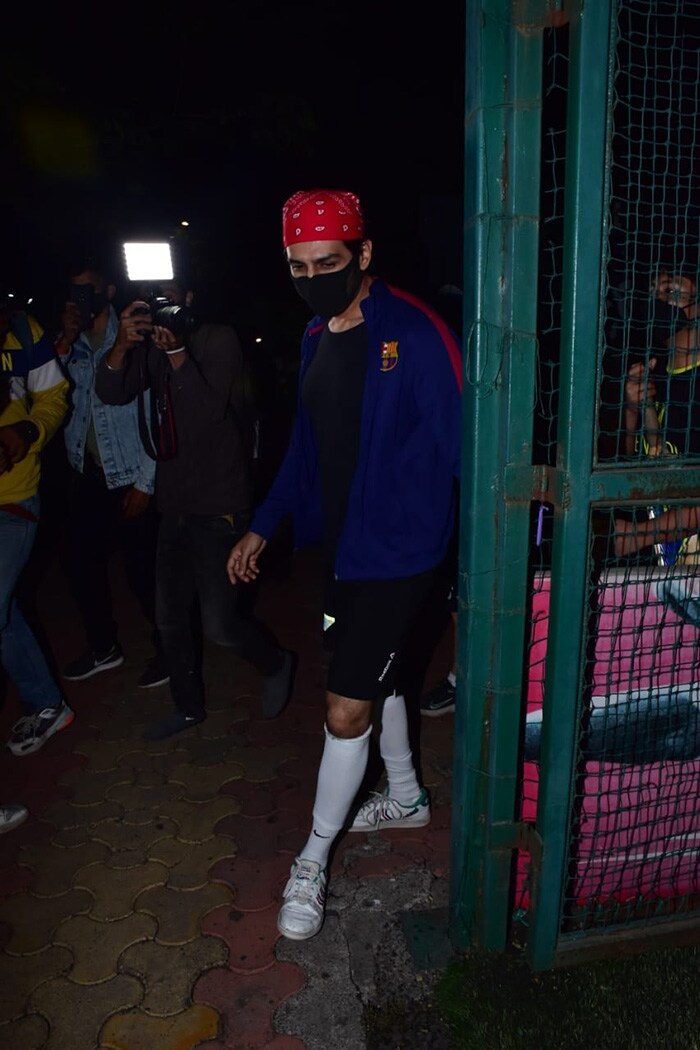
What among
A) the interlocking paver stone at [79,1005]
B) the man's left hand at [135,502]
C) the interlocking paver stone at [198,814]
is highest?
the man's left hand at [135,502]

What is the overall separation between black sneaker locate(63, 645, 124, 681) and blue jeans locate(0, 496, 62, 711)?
0.61m

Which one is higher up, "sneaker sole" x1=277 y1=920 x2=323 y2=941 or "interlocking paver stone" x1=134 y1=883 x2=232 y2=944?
"sneaker sole" x1=277 y1=920 x2=323 y2=941

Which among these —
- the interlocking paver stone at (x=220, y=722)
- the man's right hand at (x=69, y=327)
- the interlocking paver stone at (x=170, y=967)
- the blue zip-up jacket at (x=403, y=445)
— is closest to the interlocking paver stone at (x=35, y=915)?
the interlocking paver stone at (x=170, y=967)

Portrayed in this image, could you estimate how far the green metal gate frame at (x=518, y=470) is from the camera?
1.78 meters

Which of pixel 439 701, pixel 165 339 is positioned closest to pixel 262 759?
pixel 439 701

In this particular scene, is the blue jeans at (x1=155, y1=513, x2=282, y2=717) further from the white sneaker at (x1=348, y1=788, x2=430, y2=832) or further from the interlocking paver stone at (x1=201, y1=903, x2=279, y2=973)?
the interlocking paver stone at (x1=201, y1=903, x2=279, y2=973)

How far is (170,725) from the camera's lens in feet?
12.6

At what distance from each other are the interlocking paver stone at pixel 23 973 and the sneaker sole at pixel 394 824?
3.74 feet

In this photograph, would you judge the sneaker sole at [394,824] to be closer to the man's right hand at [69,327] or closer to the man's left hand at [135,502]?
the man's left hand at [135,502]

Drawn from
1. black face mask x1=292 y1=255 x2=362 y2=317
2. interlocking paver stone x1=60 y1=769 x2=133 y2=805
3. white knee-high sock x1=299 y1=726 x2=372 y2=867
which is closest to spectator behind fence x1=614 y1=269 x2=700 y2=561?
black face mask x1=292 y1=255 x2=362 y2=317

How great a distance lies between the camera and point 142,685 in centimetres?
438

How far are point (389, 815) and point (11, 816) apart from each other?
1604 mm

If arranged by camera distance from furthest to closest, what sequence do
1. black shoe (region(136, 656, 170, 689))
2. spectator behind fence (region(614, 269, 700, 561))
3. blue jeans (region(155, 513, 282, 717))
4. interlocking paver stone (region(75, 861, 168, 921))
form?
black shoe (region(136, 656, 170, 689))
blue jeans (region(155, 513, 282, 717))
interlocking paver stone (region(75, 861, 168, 921))
spectator behind fence (region(614, 269, 700, 561))

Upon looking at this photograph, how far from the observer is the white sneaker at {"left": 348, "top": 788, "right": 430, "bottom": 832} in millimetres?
3070
